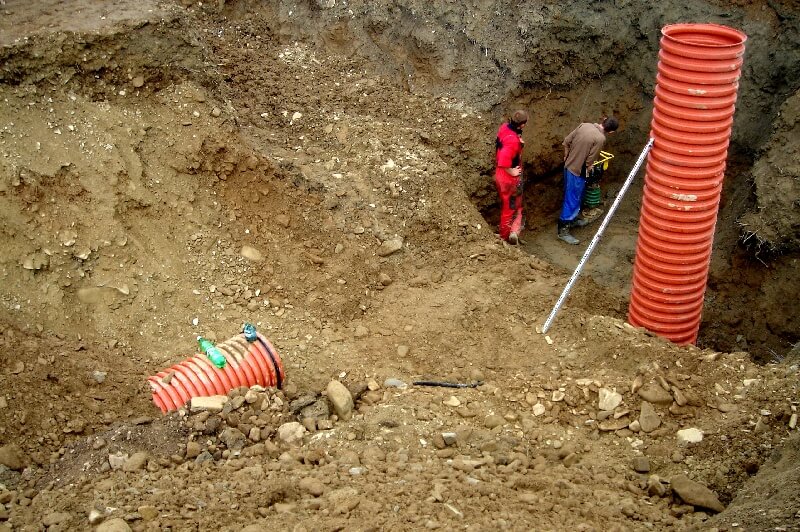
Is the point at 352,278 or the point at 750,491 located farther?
the point at 352,278

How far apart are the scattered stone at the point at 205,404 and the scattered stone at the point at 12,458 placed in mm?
1123

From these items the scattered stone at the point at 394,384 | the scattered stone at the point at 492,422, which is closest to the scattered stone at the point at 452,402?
the scattered stone at the point at 492,422

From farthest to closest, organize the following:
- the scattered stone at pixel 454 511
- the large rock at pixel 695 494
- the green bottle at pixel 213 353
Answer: the green bottle at pixel 213 353, the large rock at pixel 695 494, the scattered stone at pixel 454 511

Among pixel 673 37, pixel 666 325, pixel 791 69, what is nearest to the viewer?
pixel 673 37

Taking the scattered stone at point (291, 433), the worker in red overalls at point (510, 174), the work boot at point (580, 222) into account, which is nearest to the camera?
the scattered stone at point (291, 433)

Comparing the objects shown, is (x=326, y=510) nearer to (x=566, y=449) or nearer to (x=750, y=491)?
(x=566, y=449)

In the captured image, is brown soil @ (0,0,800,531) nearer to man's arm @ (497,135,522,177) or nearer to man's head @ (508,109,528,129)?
man's arm @ (497,135,522,177)

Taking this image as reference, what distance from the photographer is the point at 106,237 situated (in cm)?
670

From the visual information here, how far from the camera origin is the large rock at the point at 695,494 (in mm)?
4547

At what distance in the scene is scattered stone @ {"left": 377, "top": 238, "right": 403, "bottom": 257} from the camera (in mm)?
7480

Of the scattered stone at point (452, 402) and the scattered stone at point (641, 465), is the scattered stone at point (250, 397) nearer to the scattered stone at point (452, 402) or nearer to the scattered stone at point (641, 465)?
the scattered stone at point (452, 402)

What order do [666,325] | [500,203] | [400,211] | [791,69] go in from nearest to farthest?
[666,325] → [400,211] → [791,69] → [500,203]

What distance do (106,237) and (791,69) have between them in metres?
7.30

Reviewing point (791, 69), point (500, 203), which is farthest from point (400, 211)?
point (791, 69)
